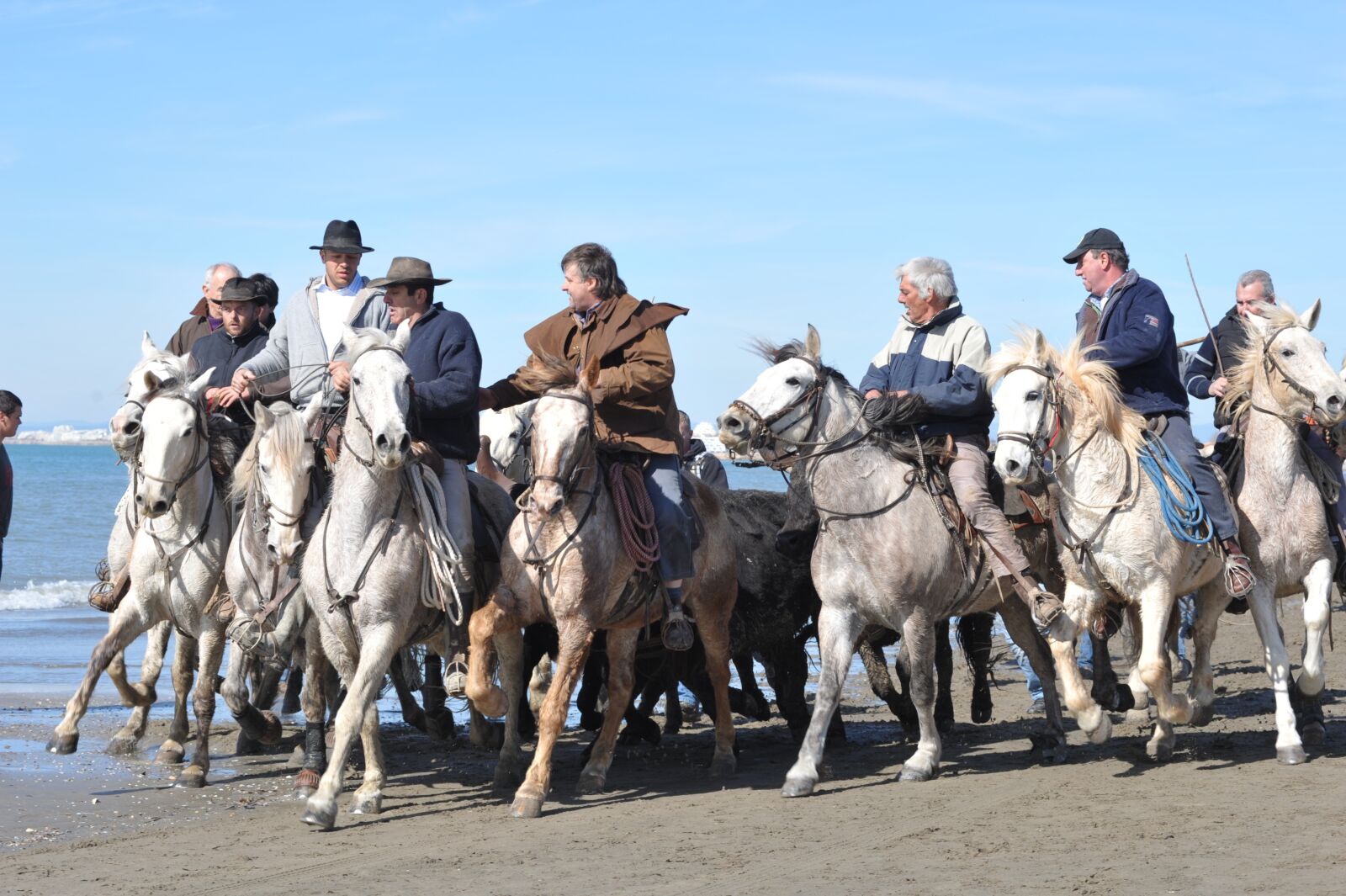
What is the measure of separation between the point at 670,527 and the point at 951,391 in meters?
1.81

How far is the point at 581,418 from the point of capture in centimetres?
834

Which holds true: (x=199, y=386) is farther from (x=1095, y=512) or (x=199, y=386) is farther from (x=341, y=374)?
(x=1095, y=512)

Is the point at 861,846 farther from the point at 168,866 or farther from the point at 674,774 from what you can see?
the point at 168,866

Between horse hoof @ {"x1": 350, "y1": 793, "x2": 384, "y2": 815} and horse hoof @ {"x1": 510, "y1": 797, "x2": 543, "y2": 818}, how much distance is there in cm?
77

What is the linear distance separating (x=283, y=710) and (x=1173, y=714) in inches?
285

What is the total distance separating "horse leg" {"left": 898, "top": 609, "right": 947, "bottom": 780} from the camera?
886 cm

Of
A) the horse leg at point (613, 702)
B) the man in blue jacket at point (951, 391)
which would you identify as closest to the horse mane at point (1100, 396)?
the man in blue jacket at point (951, 391)

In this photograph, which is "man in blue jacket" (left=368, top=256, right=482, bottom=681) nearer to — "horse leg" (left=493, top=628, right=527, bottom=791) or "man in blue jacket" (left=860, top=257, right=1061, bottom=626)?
"horse leg" (left=493, top=628, right=527, bottom=791)

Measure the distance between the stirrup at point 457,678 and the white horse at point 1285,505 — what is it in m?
4.44

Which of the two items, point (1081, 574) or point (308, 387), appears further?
point (308, 387)

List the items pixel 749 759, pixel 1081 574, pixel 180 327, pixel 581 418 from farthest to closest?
pixel 180 327 < pixel 749 759 < pixel 1081 574 < pixel 581 418

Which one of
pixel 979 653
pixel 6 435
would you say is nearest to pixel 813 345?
pixel 979 653

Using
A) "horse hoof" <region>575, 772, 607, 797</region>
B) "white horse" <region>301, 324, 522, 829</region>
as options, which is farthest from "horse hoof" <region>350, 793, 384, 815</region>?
"horse hoof" <region>575, 772, 607, 797</region>

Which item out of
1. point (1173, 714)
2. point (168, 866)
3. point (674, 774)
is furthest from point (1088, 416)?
point (168, 866)
